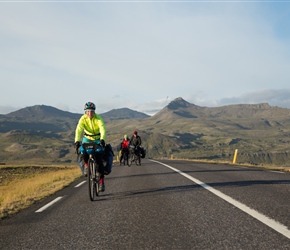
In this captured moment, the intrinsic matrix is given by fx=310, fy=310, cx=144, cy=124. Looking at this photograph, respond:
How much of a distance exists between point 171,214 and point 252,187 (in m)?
4.10

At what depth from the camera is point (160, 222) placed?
5.52 m

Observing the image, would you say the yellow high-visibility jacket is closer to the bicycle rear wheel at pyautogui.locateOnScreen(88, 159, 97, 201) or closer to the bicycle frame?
the bicycle frame

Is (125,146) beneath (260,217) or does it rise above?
above

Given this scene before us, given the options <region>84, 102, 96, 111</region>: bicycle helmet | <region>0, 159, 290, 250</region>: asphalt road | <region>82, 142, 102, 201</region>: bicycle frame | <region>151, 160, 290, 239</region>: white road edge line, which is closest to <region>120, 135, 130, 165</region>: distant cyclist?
<region>84, 102, 96, 111</region>: bicycle helmet

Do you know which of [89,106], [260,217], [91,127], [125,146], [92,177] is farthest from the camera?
[125,146]

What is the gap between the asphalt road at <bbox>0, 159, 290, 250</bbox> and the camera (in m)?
4.42

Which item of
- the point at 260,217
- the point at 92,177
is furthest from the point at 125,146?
the point at 260,217

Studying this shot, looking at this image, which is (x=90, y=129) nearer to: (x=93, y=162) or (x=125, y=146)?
(x=93, y=162)

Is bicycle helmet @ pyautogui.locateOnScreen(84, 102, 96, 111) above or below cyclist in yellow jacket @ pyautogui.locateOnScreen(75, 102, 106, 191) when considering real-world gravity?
above

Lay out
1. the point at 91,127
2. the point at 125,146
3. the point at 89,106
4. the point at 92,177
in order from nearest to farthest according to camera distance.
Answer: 1. the point at 92,177
2. the point at 89,106
3. the point at 91,127
4. the point at 125,146

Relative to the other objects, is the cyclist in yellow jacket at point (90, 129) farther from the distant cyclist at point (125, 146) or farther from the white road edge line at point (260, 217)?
the distant cyclist at point (125, 146)

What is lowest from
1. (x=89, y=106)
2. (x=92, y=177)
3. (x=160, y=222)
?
(x=160, y=222)

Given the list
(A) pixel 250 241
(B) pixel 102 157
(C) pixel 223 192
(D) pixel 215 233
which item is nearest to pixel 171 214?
(D) pixel 215 233

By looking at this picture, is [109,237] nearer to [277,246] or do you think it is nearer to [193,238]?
[193,238]
